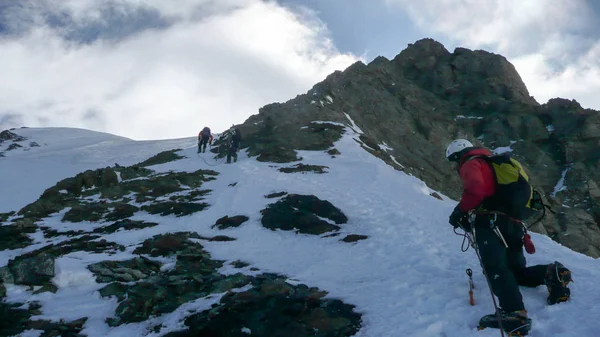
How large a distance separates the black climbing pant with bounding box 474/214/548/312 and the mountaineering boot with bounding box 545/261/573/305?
0.23m

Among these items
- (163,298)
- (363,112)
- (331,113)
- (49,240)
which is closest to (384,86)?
(363,112)

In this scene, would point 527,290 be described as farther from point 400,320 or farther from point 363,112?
point 363,112

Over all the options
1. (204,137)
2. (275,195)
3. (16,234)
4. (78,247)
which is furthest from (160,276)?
(204,137)

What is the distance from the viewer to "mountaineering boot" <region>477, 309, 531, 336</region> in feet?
19.7

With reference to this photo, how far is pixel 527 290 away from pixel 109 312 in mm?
8072

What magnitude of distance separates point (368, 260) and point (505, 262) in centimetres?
507

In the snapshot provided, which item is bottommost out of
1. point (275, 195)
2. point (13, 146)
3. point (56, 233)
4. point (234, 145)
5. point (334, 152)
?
point (56, 233)

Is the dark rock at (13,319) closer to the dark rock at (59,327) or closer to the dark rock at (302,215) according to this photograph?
the dark rock at (59,327)

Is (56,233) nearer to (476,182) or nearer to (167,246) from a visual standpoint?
(167,246)

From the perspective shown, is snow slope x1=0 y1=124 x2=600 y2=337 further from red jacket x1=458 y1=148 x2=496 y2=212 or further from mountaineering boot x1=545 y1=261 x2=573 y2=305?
red jacket x1=458 y1=148 x2=496 y2=212

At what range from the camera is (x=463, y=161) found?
7.11m

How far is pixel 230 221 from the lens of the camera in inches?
665

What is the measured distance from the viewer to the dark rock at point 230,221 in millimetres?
16625

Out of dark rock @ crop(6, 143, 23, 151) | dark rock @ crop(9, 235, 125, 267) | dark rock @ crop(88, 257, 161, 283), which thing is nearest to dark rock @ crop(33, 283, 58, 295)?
dark rock @ crop(88, 257, 161, 283)
